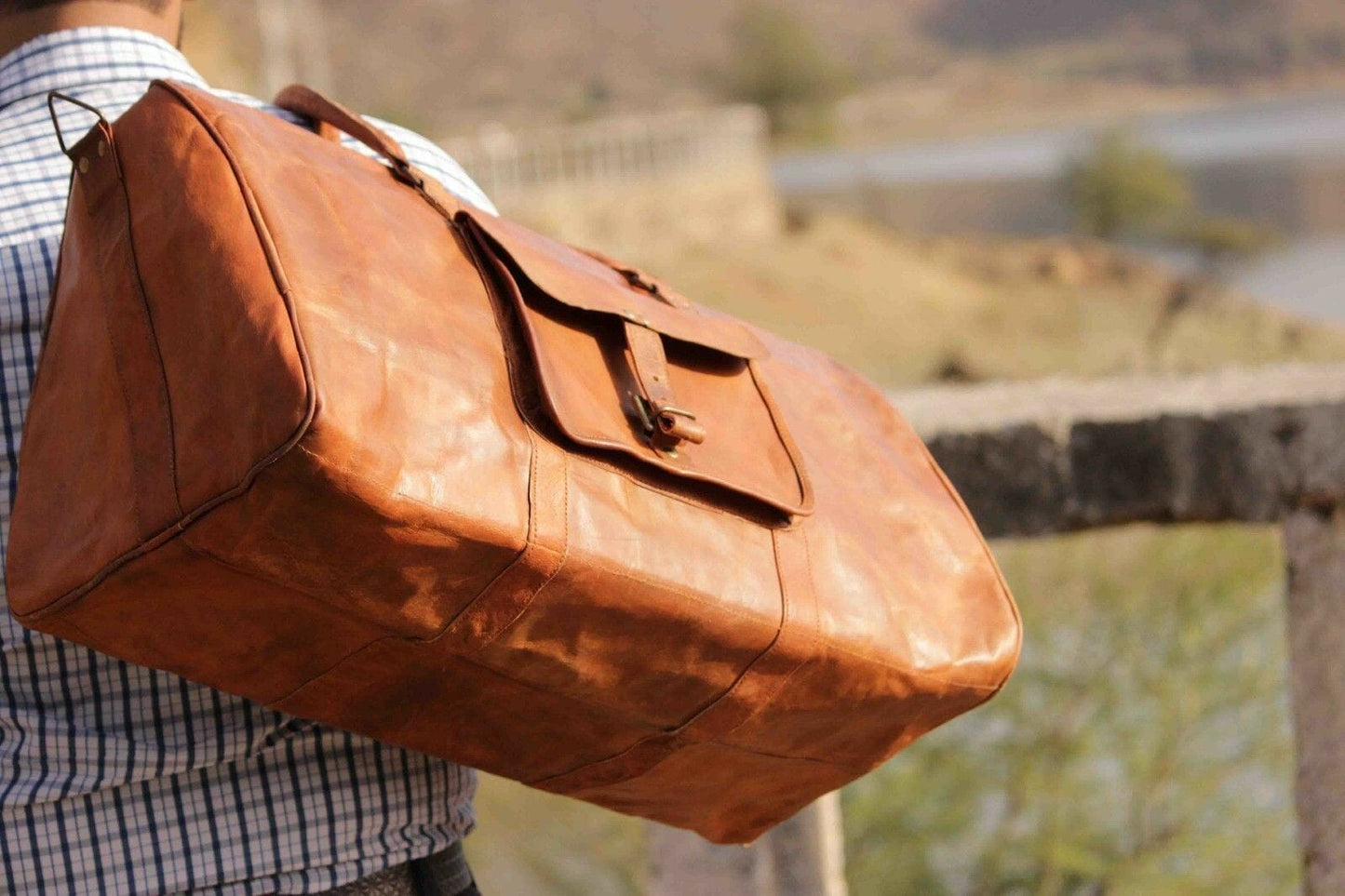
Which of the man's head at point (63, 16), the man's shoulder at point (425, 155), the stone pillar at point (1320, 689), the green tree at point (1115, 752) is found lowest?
the green tree at point (1115, 752)

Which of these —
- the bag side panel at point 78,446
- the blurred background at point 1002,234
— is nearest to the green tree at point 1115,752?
the blurred background at point 1002,234

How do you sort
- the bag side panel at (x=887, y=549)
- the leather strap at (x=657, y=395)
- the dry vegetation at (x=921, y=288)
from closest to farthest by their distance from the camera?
the leather strap at (x=657, y=395)
the bag side panel at (x=887, y=549)
the dry vegetation at (x=921, y=288)

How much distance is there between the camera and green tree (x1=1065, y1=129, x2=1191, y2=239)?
37.1 metres

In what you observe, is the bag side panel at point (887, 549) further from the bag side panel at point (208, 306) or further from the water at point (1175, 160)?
the water at point (1175, 160)

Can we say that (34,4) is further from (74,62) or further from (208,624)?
(208,624)

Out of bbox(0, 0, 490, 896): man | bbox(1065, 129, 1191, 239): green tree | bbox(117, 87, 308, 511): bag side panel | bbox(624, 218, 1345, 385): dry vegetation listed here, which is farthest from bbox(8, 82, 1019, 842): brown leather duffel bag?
bbox(1065, 129, 1191, 239): green tree

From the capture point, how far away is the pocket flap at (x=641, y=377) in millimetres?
1200

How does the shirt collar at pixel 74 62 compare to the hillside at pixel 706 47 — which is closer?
the shirt collar at pixel 74 62

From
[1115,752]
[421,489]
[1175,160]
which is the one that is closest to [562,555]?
[421,489]

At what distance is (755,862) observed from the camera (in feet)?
6.98

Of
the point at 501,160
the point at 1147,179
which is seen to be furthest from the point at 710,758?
the point at 1147,179

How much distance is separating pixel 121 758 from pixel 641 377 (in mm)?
502

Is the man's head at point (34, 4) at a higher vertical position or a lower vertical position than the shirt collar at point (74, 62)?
higher

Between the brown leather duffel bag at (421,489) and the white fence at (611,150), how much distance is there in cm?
2194
